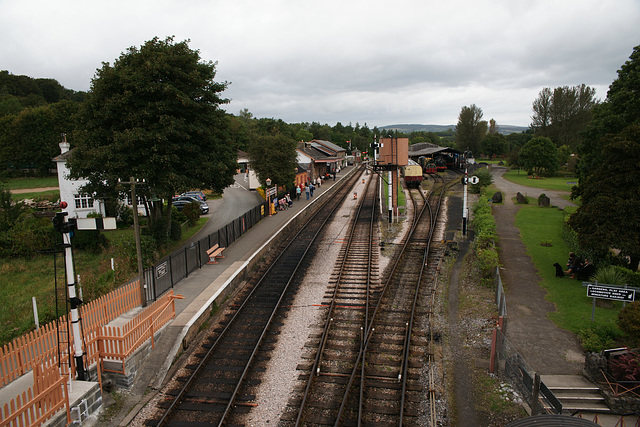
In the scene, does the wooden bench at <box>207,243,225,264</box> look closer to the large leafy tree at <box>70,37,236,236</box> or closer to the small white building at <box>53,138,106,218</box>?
the large leafy tree at <box>70,37,236,236</box>

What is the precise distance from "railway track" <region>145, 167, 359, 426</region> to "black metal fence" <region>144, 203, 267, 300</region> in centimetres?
308

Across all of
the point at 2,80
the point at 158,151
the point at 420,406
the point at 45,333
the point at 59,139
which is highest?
the point at 2,80

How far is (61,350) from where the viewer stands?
10.6 meters

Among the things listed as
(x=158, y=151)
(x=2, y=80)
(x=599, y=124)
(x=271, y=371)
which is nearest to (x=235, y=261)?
(x=158, y=151)

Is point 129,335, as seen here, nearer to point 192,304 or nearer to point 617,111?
point 192,304

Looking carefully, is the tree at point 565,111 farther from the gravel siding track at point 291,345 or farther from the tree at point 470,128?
the gravel siding track at point 291,345

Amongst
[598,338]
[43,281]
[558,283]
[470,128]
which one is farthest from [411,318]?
[470,128]

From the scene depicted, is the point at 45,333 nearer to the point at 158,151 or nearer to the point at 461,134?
the point at 158,151

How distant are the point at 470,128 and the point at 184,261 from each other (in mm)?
95528

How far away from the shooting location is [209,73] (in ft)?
78.9

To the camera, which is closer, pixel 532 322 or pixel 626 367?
pixel 626 367

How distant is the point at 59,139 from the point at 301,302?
61.1m

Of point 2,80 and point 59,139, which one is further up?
point 2,80

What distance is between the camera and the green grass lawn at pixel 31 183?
178 ft
